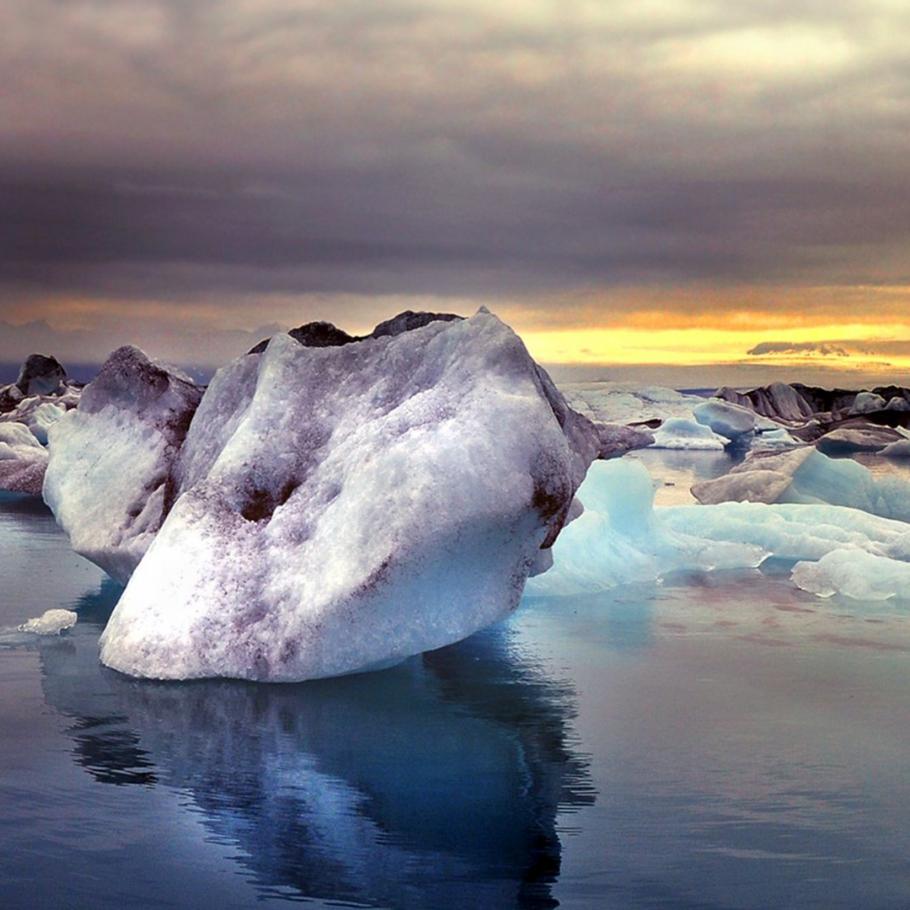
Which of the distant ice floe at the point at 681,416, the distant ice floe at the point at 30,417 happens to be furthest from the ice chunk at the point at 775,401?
the distant ice floe at the point at 30,417

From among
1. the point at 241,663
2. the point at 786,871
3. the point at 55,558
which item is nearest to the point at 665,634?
the point at 241,663

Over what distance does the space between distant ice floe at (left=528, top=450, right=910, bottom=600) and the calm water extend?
1.58 meters

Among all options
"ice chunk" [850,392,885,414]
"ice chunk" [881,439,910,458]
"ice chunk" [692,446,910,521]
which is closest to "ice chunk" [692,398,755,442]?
"ice chunk" [881,439,910,458]

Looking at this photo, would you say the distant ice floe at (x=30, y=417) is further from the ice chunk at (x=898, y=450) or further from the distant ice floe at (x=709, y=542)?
the ice chunk at (x=898, y=450)

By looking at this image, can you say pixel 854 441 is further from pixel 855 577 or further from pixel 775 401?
pixel 855 577

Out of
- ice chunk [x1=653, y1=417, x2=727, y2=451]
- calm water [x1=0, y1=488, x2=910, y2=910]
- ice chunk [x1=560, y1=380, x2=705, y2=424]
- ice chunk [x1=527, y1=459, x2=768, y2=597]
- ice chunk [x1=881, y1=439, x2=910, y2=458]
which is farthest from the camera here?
ice chunk [x1=560, y1=380, x2=705, y2=424]

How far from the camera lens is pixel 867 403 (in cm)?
4491

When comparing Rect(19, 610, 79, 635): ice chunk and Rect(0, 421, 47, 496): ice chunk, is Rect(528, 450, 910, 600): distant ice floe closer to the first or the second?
Rect(19, 610, 79, 635): ice chunk

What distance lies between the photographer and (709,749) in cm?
445

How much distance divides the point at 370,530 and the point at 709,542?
5.09 m

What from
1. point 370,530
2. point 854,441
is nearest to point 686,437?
point 854,441

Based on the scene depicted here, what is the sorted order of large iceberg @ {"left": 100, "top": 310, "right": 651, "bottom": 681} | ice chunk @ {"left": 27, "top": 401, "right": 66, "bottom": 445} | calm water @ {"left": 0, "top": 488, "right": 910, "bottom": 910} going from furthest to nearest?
ice chunk @ {"left": 27, "top": 401, "right": 66, "bottom": 445} < large iceberg @ {"left": 100, "top": 310, "right": 651, "bottom": 681} < calm water @ {"left": 0, "top": 488, "right": 910, "bottom": 910}

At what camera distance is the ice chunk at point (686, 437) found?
3066 centimetres

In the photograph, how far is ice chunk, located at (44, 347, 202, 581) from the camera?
6.73 metres
